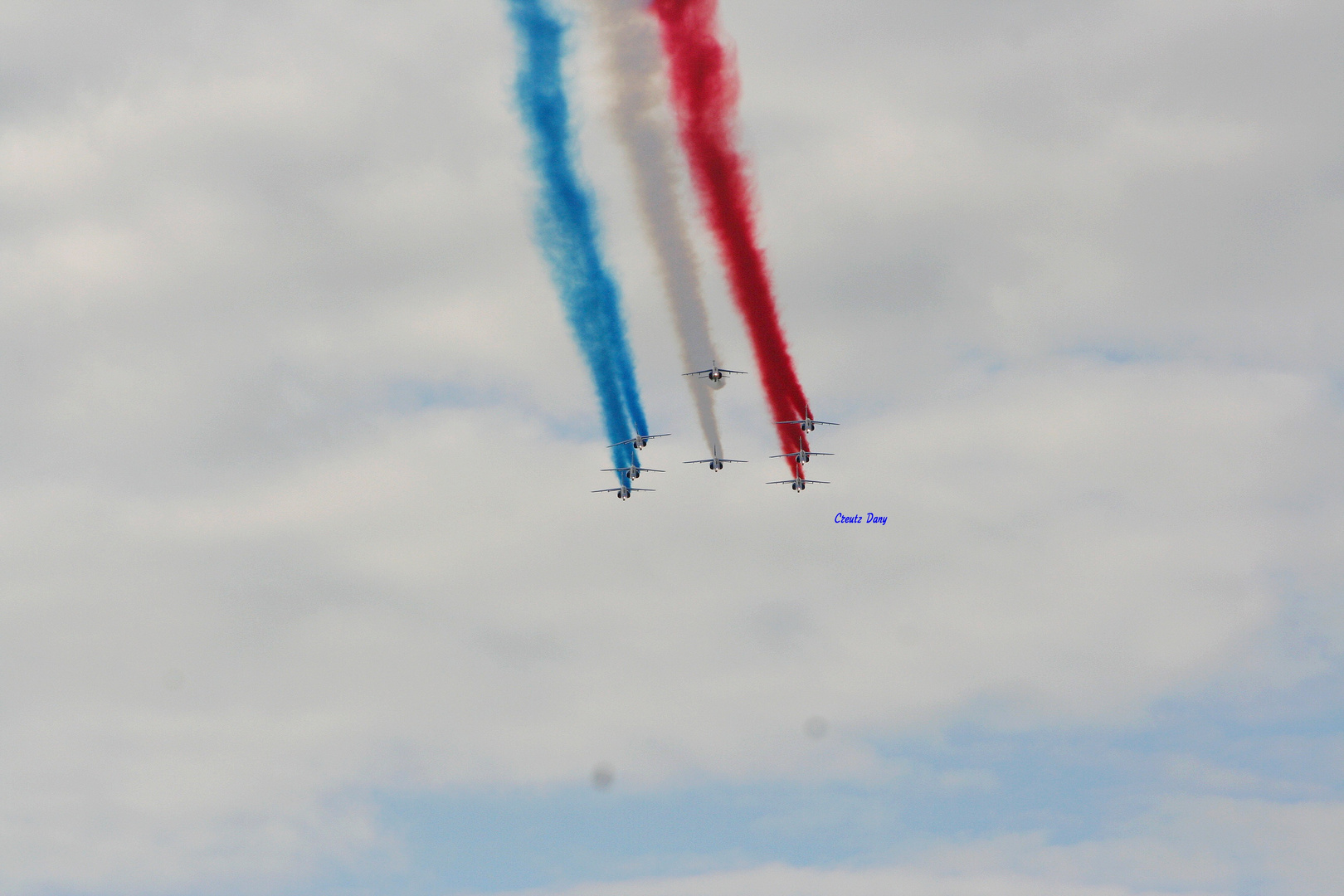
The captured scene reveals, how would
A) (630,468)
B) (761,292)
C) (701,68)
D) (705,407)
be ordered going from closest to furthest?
(701,68) < (761,292) < (705,407) < (630,468)

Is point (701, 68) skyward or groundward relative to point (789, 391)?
skyward

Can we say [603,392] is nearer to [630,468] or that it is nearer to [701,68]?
[630,468]

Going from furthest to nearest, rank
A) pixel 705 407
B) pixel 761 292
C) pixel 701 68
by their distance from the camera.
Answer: pixel 705 407 < pixel 761 292 < pixel 701 68

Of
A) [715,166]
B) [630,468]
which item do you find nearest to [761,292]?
[715,166]

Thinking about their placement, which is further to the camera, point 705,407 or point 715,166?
point 705,407

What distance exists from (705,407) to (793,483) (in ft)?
31.9

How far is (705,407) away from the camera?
8375 centimetres

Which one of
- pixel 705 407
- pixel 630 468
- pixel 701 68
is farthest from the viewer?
pixel 630 468

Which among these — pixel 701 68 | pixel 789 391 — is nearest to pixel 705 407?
pixel 789 391

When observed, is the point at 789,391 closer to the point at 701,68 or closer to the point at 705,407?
the point at 705,407

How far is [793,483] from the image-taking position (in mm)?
91688

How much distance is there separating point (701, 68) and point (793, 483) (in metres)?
26.2

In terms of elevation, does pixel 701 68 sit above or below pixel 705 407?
above

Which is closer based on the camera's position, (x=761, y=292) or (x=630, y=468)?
(x=761, y=292)
